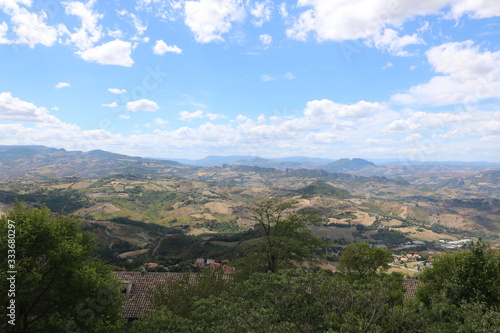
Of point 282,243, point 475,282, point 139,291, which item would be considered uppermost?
point 475,282

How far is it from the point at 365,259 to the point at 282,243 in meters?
15.8

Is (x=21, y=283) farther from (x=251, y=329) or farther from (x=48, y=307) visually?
(x=251, y=329)

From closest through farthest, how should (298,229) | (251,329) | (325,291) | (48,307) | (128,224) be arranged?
(251,329), (325,291), (48,307), (298,229), (128,224)

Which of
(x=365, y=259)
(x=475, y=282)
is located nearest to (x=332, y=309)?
(x=475, y=282)

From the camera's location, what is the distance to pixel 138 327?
15102 millimetres

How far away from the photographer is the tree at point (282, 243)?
Result: 3100 centimetres

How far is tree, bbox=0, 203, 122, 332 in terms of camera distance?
15.7 meters

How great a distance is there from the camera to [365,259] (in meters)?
39.5

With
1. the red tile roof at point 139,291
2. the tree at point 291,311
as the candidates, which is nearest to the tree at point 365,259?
the red tile roof at point 139,291

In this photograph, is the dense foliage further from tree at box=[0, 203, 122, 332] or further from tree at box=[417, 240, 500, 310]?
tree at box=[0, 203, 122, 332]

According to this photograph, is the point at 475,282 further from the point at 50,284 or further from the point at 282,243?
the point at 50,284

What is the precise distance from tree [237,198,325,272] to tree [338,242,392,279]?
32.7 ft

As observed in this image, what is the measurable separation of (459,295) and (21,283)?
26778 millimetres

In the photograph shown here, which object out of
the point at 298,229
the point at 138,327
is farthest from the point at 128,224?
the point at 138,327
